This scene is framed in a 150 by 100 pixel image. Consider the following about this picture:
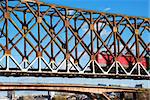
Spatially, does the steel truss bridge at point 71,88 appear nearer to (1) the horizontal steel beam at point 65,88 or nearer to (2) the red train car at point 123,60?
(1) the horizontal steel beam at point 65,88

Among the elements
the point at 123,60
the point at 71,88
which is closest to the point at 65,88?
the point at 71,88

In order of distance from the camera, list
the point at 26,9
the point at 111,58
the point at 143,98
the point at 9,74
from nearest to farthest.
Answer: the point at 9,74 → the point at 26,9 → the point at 111,58 → the point at 143,98

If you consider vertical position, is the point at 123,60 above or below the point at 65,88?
above

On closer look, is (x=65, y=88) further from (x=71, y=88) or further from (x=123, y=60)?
(x=123, y=60)

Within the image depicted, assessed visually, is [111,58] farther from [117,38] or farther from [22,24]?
[22,24]

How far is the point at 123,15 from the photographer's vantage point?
67312mm

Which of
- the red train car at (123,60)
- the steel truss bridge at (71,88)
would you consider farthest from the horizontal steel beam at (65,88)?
the red train car at (123,60)

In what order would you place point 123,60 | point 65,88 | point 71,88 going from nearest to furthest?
point 65,88 < point 71,88 < point 123,60

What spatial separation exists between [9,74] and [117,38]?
21012mm

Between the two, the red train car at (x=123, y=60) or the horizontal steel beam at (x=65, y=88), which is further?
the red train car at (x=123, y=60)

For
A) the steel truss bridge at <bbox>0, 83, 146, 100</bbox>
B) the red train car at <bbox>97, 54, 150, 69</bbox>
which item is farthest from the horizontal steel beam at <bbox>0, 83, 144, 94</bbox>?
the red train car at <bbox>97, 54, 150, 69</bbox>

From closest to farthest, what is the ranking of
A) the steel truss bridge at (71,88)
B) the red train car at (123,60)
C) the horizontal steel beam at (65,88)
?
1. the horizontal steel beam at (65,88)
2. the steel truss bridge at (71,88)
3. the red train car at (123,60)

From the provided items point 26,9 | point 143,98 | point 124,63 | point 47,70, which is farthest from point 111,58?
point 143,98

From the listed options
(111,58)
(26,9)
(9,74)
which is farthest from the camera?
(111,58)
